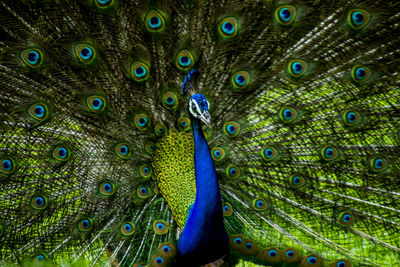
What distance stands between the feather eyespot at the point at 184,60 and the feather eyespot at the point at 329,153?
0.84 metres

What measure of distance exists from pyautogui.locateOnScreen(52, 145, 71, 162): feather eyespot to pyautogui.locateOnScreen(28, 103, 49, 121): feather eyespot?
171mm

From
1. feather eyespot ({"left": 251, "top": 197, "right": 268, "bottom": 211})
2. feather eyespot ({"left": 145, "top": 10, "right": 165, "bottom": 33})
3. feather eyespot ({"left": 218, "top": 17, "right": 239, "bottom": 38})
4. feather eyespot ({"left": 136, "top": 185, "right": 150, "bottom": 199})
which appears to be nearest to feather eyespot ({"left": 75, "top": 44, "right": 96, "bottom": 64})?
feather eyespot ({"left": 145, "top": 10, "right": 165, "bottom": 33})

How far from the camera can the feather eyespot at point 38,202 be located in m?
1.95

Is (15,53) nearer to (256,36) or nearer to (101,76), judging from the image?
(101,76)

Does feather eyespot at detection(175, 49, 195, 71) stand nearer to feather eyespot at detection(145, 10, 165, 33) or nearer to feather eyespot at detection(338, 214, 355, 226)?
feather eyespot at detection(145, 10, 165, 33)

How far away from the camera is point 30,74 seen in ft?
6.10

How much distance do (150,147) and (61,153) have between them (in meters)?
0.49

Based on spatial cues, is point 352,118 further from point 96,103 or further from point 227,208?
point 96,103

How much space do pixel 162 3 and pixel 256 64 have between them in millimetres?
565

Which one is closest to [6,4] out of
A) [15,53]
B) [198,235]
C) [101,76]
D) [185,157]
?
[15,53]

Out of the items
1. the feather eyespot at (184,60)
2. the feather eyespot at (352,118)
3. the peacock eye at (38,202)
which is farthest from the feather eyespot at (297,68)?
the peacock eye at (38,202)

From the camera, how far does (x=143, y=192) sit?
220 centimetres

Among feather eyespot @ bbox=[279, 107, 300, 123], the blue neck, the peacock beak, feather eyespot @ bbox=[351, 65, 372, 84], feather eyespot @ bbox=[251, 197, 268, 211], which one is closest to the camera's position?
the peacock beak

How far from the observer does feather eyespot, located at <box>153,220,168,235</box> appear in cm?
205
